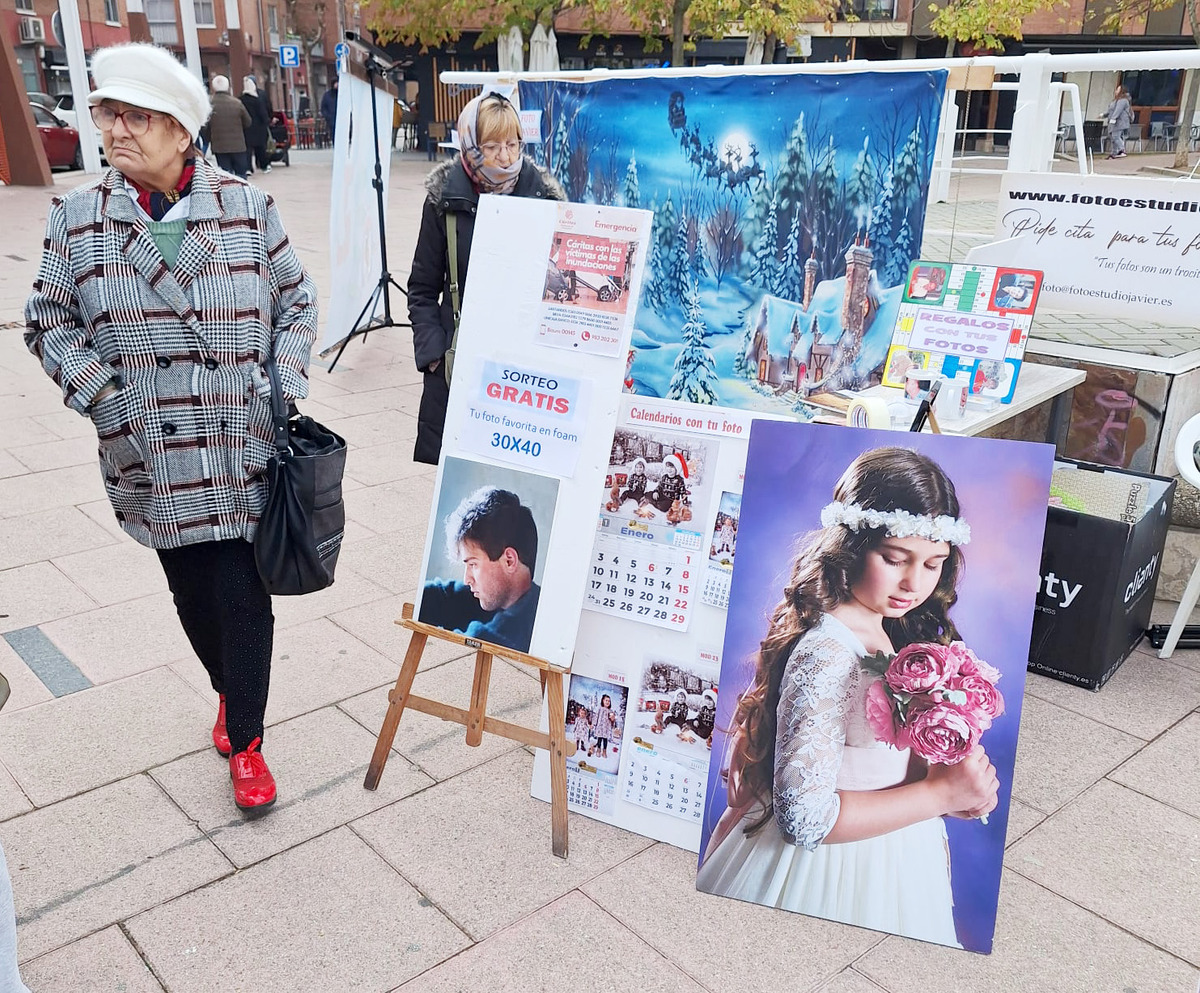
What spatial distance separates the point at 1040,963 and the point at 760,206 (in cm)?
306

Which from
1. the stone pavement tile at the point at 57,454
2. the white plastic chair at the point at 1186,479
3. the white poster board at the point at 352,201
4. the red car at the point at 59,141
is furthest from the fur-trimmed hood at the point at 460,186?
the red car at the point at 59,141

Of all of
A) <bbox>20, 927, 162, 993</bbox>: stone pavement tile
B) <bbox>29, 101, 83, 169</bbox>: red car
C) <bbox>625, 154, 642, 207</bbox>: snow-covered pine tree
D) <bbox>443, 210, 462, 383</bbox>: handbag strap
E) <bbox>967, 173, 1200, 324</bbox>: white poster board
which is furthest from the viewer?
<bbox>29, 101, 83, 169</bbox>: red car

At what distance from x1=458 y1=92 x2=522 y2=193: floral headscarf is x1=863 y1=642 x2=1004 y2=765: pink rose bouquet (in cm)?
211

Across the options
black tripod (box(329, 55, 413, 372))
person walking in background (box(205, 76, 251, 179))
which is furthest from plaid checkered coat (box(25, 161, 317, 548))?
person walking in background (box(205, 76, 251, 179))

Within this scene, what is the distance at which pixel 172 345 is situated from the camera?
2.52m

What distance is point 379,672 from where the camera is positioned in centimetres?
353

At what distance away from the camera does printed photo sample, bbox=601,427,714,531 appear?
2.60 m

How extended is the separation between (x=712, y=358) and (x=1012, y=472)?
8.58 ft

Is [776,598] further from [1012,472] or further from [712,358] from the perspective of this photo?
[712,358]

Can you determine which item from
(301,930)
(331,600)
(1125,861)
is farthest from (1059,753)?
(331,600)

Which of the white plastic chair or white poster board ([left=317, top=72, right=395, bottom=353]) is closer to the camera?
the white plastic chair

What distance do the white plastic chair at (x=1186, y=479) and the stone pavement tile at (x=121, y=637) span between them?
11.1 ft

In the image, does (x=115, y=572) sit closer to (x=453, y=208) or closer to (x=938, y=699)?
(x=453, y=208)

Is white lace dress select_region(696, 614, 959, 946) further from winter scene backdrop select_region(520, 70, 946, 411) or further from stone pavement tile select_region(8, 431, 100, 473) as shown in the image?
stone pavement tile select_region(8, 431, 100, 473)
